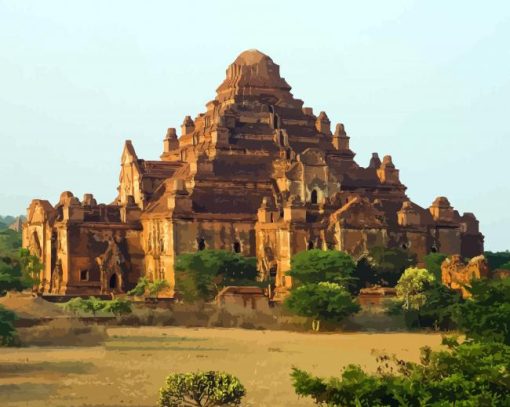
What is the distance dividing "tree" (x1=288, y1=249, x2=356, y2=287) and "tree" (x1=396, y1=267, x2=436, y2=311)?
5583mm

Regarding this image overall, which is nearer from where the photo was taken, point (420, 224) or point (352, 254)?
point (352, 254)

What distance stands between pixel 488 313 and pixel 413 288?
74.4 feet

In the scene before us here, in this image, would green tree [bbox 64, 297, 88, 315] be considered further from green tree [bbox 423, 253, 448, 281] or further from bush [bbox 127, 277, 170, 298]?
green tree [bbox 423, 253, 448, 281]

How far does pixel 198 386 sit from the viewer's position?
26.7 meters

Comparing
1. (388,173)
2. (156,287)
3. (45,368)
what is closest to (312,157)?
(388,173)

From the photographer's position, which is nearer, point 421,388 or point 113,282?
point 421,388

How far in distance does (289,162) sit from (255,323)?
72.9ft

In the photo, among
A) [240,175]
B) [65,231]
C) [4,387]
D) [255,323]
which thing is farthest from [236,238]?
[4,387]

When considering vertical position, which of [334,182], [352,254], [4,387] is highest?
[334,182]

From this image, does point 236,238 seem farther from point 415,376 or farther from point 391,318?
point 415,376

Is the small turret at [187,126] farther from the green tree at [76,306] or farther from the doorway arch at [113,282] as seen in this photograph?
the green tree at [76,306]

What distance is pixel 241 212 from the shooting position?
7719 cm

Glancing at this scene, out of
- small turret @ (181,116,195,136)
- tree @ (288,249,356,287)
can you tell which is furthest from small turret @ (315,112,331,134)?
tree @ (288,249,356,287)

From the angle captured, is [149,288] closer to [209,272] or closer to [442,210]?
[209,272]
